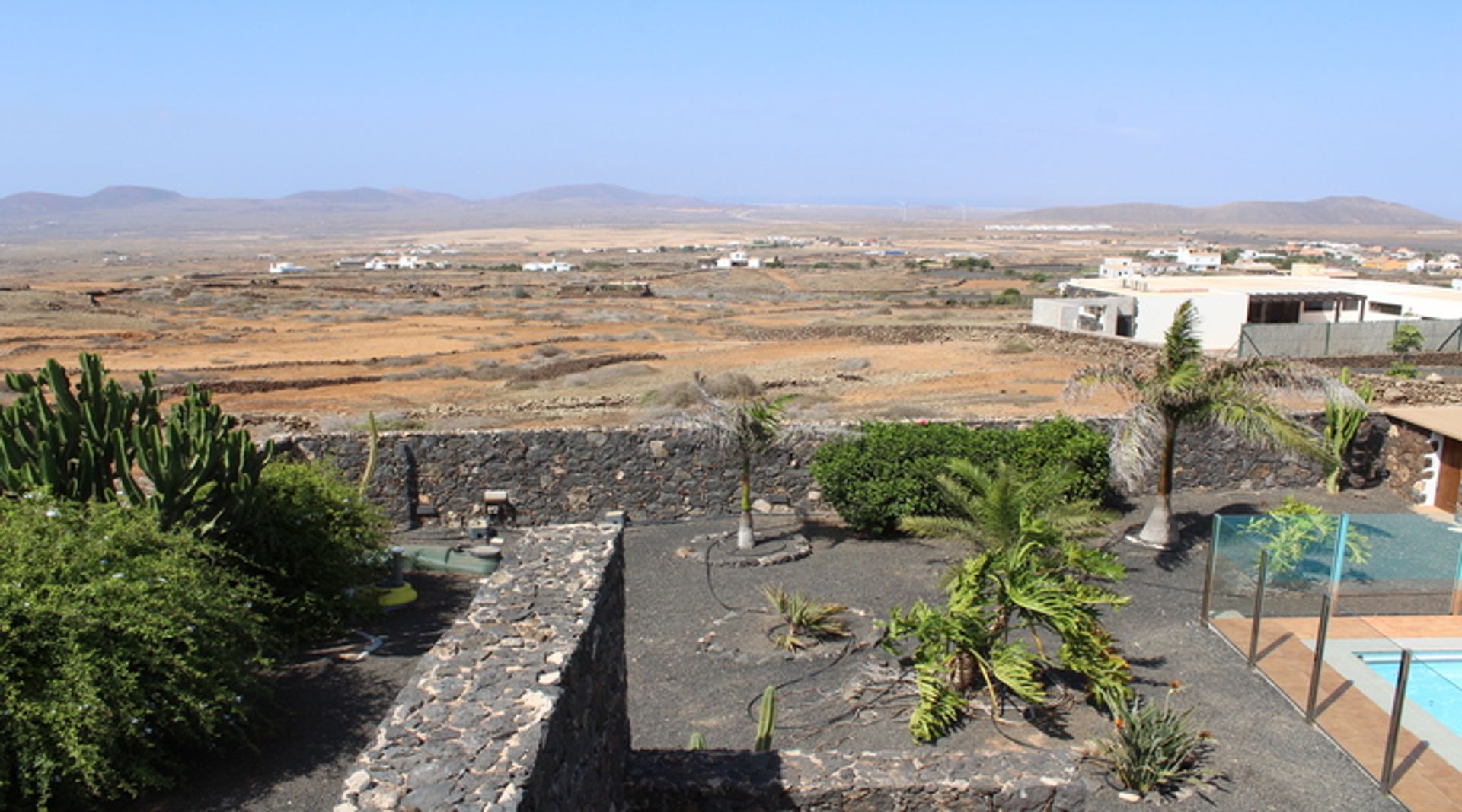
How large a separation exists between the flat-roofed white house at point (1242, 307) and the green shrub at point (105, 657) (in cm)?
3134

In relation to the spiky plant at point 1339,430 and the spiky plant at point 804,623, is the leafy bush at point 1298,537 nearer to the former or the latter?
the spiky plant at point 804,623

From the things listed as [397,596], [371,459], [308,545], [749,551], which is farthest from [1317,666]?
[371,459]

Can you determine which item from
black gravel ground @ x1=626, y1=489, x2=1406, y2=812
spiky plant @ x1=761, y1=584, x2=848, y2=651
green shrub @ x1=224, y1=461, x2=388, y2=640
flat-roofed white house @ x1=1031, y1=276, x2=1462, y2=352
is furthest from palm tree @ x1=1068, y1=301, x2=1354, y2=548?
flat-roofed white house @ x1=1031, y1=276, x2=1462, y2=352

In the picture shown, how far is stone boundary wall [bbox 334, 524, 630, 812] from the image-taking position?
13.5 feet

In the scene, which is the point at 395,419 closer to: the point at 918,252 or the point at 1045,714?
the point at 1045,714

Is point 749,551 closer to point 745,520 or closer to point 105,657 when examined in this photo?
point 745,520

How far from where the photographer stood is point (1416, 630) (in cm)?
1162

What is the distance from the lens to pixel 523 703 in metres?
4.65

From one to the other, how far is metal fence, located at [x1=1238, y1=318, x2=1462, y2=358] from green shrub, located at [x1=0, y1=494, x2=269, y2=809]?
3064 cm

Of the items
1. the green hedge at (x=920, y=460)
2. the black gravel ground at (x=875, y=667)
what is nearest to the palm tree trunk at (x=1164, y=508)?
the black gravel ground at (x=875, y=667)

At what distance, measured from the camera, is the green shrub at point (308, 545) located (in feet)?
37.0

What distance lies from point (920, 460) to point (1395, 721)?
7385 millimetres

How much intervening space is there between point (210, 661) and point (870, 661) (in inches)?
248

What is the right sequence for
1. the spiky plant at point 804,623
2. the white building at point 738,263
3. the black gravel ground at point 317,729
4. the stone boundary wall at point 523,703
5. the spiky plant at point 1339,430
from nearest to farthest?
1. the stone boundary wall at point 523,703
2. the black gravel ground at point 317,729
3. the spiky plant at point 804,623
4. the spiky plant at point 1339,430
5. the white building at point 738,263
